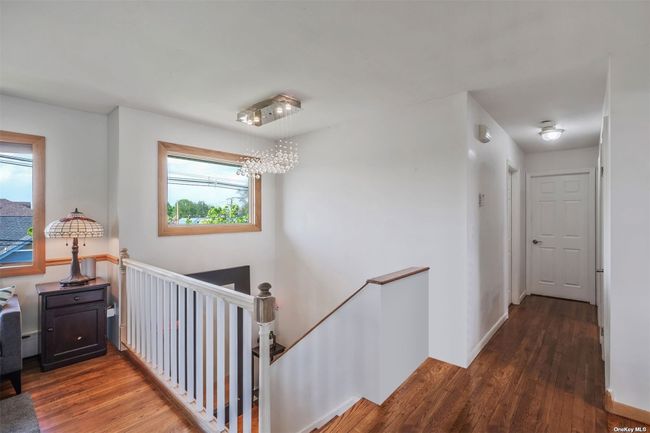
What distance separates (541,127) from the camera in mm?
3799

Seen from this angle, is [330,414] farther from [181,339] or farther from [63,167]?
[63,167]

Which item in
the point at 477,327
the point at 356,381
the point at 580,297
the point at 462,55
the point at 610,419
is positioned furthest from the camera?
the point at 580,297

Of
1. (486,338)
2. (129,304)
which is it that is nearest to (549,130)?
(486,338)

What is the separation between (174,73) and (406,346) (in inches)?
115

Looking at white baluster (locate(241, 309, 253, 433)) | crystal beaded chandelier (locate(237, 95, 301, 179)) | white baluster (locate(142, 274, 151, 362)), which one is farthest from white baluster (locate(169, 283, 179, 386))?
crystal beaded chandelier (locate(237, 95, 301, 179))

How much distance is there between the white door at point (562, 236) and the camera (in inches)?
189

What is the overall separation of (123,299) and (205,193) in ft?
5.06

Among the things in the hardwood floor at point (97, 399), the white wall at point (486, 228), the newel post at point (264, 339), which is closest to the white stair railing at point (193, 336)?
the newel post at point (264, 339)

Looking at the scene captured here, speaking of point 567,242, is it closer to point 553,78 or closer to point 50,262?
point 553,78

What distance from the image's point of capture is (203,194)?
4016 millimetres

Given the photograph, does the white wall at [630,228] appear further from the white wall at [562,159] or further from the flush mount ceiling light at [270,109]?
the white wall at [562,159]

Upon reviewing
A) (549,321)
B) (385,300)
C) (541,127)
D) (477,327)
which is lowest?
(549,321)

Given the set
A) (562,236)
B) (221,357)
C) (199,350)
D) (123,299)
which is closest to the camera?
(221,357)

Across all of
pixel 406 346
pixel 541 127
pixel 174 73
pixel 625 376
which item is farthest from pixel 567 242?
pixel 174 73
